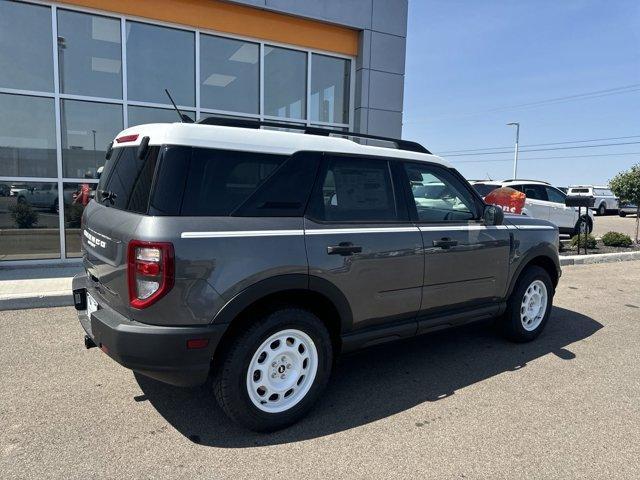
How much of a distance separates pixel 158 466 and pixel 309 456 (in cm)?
86

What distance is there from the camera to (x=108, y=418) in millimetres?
3145

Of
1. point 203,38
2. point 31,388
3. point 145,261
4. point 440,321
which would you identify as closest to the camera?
point 145,261

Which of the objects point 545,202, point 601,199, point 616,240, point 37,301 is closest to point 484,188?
point 545,202

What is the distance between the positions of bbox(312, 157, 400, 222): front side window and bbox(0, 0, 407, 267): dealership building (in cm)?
614

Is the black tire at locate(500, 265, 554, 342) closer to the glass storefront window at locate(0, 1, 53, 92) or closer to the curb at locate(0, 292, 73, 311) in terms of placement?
the curb at locate(0, 292, 73, 311)

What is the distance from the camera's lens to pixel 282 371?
311cm

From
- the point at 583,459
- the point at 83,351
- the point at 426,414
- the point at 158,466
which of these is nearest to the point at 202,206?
the point at 158,466

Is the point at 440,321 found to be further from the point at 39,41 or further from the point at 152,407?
the point at 39,41

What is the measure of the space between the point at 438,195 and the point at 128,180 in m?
2.55

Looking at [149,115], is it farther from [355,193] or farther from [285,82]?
[355,193]

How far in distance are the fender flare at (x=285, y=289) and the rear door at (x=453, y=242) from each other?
0.81m

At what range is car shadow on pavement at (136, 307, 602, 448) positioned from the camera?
3082mm

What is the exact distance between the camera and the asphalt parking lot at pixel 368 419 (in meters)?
2.69

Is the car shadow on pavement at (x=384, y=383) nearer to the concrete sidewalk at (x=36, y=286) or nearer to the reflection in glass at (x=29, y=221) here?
the concrete sidewalk at (x=36, y=286)
